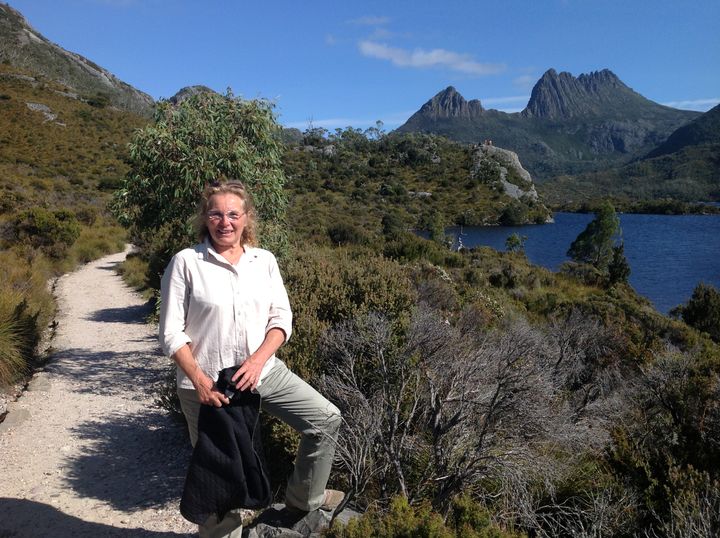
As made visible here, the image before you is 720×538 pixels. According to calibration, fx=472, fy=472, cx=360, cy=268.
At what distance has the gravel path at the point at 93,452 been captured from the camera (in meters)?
3.15

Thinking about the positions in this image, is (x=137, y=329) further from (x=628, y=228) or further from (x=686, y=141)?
(x=686, y=141)

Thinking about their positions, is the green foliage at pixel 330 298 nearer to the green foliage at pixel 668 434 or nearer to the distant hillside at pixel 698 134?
the green foliage at pixel 668 434

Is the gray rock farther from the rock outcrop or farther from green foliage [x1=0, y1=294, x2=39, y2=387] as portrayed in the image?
the rock outcrop

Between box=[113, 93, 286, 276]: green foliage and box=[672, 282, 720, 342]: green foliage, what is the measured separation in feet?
40.9

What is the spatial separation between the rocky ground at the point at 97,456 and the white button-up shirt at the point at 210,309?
A: 1.07 meters

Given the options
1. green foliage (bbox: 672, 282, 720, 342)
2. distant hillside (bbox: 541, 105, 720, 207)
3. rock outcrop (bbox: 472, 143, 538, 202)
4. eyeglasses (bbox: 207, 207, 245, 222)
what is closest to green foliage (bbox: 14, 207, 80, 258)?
eyeglasses (bbox: 207, 207, 245, 222)

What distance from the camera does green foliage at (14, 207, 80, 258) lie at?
42.5ft

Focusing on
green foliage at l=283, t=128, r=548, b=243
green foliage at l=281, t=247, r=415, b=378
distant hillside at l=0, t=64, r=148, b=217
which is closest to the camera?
green foliage at l=281, t=247, r=415, b=378

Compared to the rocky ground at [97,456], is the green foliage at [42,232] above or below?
above

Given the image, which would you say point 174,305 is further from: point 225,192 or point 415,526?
point 415,526

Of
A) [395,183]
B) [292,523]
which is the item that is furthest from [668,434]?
[395,183]

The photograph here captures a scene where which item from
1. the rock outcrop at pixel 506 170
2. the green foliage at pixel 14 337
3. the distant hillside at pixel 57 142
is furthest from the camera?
the rock outcrop at pixel 506 170

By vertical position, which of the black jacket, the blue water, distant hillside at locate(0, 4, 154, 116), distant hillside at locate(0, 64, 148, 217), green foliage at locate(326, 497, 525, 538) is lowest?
the blue water

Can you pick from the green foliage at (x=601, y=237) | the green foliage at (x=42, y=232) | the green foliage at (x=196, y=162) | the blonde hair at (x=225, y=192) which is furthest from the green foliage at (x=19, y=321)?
the green foliage at (x=601, y=237)
